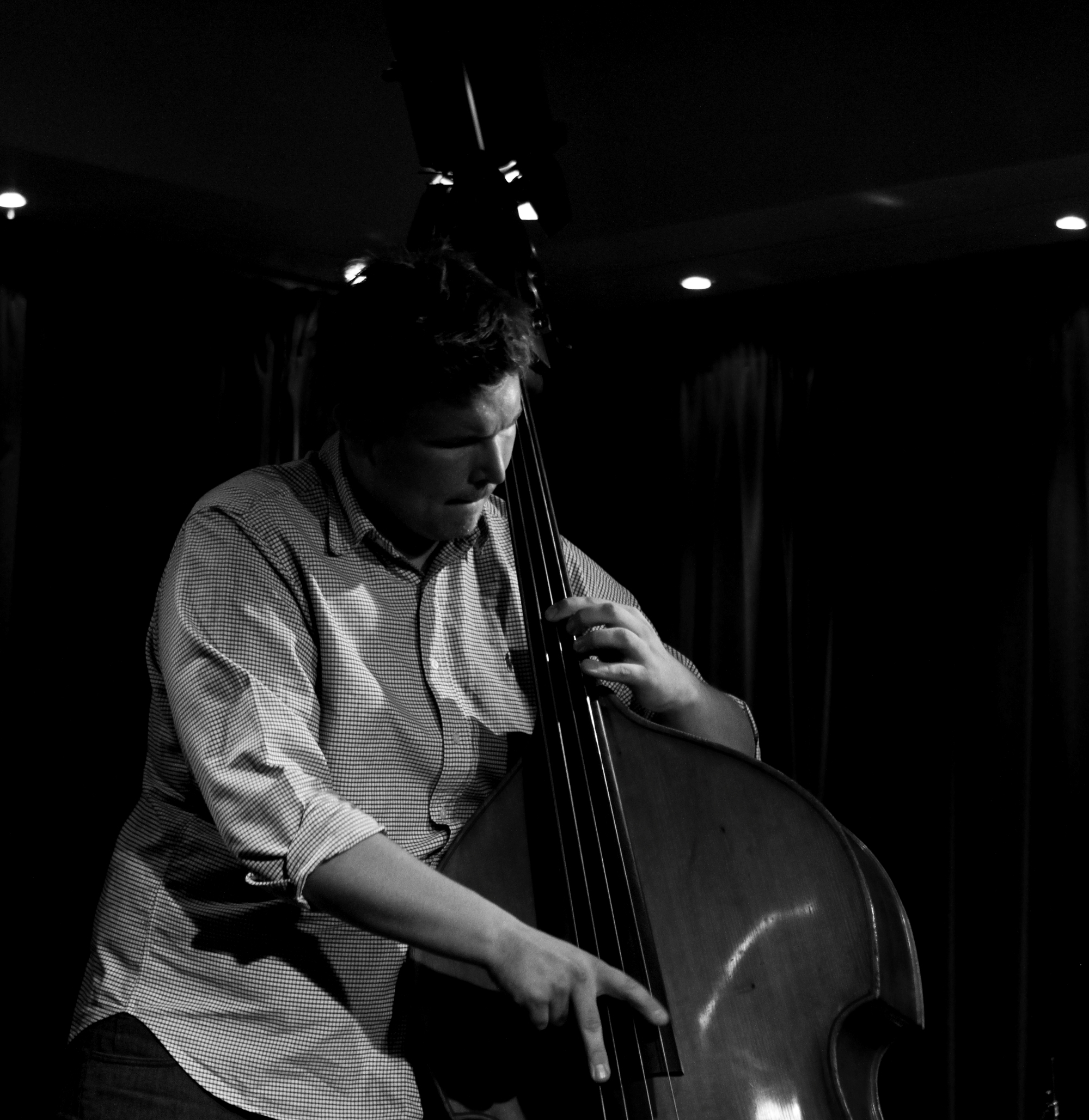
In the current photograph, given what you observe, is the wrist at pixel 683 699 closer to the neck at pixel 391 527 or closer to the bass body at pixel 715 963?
the bass body at pixel 715 963

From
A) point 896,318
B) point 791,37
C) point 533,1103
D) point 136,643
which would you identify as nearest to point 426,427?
point 533,1103

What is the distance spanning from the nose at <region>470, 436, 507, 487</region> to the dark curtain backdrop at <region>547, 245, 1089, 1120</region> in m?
1.87

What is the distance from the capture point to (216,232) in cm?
285

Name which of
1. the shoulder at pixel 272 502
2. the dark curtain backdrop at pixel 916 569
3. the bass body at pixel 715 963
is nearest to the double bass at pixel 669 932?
the bass body at pixel 715 963

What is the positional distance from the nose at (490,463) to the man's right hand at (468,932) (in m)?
0.39

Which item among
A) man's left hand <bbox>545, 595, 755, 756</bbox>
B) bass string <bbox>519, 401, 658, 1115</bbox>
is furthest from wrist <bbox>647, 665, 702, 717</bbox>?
bass string <bbox>519, 401, 658, 1115</bbox>

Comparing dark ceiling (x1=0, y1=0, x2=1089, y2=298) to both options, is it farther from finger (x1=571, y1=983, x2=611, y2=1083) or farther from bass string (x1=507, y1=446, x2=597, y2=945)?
finger (x1=571, y1=983, x2=611, y2=1083)

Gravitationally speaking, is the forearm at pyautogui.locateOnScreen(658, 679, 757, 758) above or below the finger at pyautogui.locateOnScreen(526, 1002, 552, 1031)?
above

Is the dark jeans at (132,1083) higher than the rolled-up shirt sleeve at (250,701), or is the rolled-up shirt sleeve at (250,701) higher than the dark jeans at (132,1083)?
the rolled-up shirt sleeve at (250,701)

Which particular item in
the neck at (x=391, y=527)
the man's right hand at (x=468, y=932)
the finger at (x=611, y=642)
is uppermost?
the neck at (x=391, y=527)

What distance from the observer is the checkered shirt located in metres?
1.20

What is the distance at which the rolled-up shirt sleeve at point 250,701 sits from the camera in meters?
1.15

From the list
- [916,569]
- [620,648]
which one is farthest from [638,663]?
[916,569]

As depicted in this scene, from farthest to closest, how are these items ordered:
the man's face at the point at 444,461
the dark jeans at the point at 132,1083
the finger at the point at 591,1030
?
the man's face at the point at 444,461 < the dark jeans at the point at 132,1083 < the finger at the point at 591,1030
